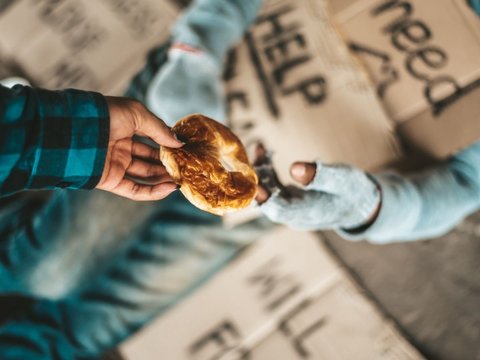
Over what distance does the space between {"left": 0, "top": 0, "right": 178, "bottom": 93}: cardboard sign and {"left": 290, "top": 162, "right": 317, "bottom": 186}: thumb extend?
69 centimetres

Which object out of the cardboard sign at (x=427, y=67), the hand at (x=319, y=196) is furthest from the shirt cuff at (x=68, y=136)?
the cardboard sign at (x=427, y=67)

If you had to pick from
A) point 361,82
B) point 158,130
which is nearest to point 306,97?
→ point 361,82

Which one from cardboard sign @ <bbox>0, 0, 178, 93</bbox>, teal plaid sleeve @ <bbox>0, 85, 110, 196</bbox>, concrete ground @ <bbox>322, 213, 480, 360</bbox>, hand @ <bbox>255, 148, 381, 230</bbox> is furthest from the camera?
cardboard sign @ <bbox>0, 0, 178, 93</bbox>

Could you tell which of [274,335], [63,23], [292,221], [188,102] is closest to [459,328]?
[274,335]

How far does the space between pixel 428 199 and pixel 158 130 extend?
0.56 metres

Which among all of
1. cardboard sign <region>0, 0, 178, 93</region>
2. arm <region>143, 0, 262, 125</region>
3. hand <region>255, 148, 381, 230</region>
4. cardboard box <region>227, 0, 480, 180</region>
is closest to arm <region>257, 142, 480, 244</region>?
hand <region>255, 148, 381, 230</region>

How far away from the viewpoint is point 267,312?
90 centimetres

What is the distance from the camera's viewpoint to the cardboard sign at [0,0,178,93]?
108 centimetres

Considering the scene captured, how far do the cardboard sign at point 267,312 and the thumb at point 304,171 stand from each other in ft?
1.15

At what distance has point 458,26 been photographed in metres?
0.86

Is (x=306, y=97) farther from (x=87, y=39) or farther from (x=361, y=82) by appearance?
(x=87, y=39)

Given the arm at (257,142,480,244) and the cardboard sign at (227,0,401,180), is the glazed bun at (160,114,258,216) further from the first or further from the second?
the cardboard sign at (227,0,401,180)

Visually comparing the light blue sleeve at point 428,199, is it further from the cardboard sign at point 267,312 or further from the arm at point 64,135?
the arm at point 64,135

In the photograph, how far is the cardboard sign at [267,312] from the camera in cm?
87
